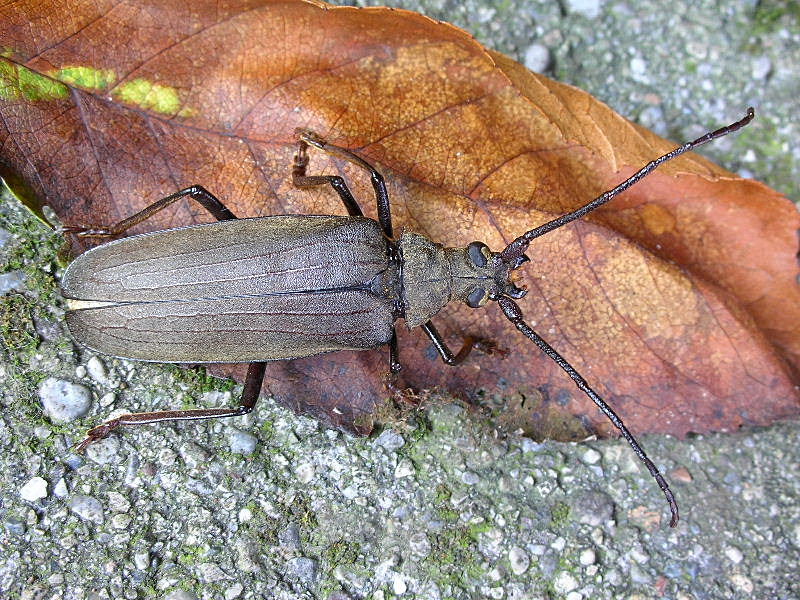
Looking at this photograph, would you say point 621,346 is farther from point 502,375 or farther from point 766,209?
point 766,209

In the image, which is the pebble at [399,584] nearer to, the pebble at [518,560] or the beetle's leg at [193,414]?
the pebble at [518,560]

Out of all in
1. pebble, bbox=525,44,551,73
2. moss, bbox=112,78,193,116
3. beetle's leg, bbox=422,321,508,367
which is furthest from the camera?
pebble, bbox=525,44,551,73

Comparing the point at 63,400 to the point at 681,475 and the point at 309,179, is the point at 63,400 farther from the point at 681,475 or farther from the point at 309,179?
the point at 681,475

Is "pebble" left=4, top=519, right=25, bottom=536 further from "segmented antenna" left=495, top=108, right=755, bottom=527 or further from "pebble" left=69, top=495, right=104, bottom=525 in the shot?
"segmented antenna" left=495, top=108, right=755, bottom=527

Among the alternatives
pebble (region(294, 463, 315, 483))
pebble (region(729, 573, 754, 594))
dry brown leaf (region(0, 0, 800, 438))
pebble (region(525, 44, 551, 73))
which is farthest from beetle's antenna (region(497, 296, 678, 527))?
pebble (region(525, 44, 551, 73))

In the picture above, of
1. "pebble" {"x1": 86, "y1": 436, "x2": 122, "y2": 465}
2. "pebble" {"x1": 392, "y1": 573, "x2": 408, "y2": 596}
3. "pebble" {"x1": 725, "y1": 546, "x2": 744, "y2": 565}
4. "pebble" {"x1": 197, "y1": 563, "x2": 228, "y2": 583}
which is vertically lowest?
"pebble" {"x1": 197, "y1": 563, "x2": 228, "y2": 583}

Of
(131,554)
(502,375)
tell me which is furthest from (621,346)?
(131,554)

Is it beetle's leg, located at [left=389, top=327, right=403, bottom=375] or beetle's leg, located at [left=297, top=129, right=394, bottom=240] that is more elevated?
beetle's leg, located at [left=297, top=129, right=394, bottom=240]

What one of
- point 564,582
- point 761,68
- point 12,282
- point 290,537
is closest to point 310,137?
point 12,282
